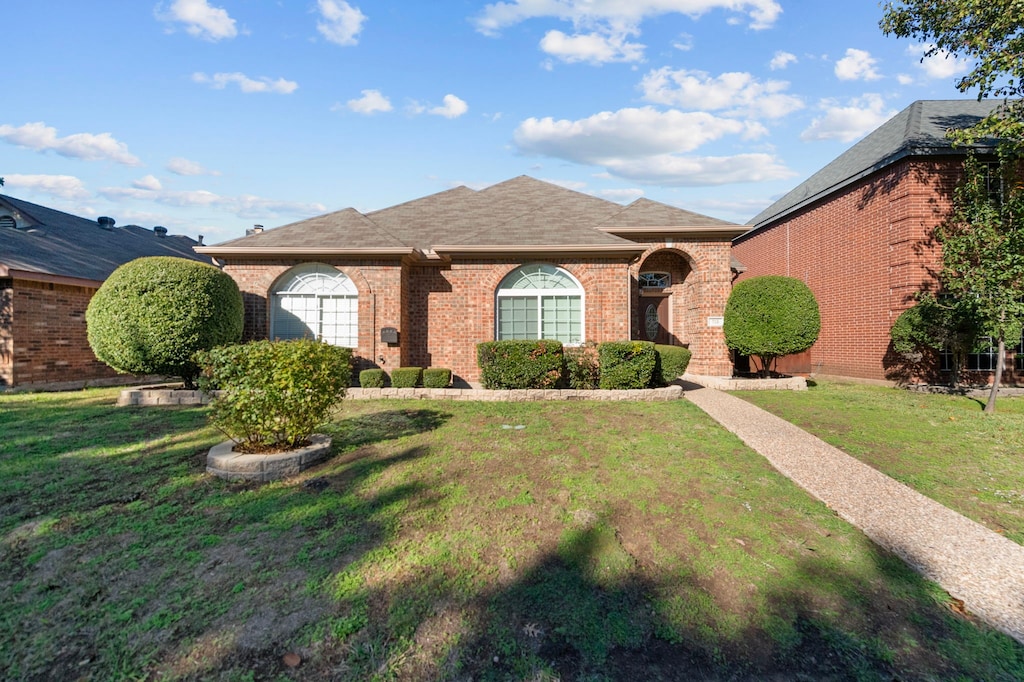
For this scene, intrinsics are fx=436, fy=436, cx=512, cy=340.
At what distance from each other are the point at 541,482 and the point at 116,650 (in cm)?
335

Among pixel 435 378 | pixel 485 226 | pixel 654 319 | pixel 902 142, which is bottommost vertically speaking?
pixel 435 378

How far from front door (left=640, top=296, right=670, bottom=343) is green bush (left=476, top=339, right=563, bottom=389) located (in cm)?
691

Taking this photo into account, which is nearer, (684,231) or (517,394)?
(517,394)

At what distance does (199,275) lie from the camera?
9.10 meters

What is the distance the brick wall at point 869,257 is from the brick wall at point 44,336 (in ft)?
70.7

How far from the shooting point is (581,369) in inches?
393

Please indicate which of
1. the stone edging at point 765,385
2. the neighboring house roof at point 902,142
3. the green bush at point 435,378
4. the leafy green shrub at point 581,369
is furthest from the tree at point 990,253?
the green bush at point 435,378

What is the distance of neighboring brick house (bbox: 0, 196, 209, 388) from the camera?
32.8 ft

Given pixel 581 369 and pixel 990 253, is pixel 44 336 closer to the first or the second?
pixel 581 369

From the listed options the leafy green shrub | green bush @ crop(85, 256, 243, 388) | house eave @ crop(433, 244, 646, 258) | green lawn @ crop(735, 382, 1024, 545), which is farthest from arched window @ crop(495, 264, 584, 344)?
green bush @ crop(85, 256, 243, 388)

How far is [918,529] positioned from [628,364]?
5.96 metres

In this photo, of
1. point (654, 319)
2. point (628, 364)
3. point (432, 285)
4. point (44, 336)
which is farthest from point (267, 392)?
point (654, 319)

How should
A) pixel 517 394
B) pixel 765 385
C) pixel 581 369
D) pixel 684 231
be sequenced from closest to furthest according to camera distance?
pixel 517 394
pixel 581 369
pixel 765 385
pixel 684 231

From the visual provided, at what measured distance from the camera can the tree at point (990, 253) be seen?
871 centimetres
